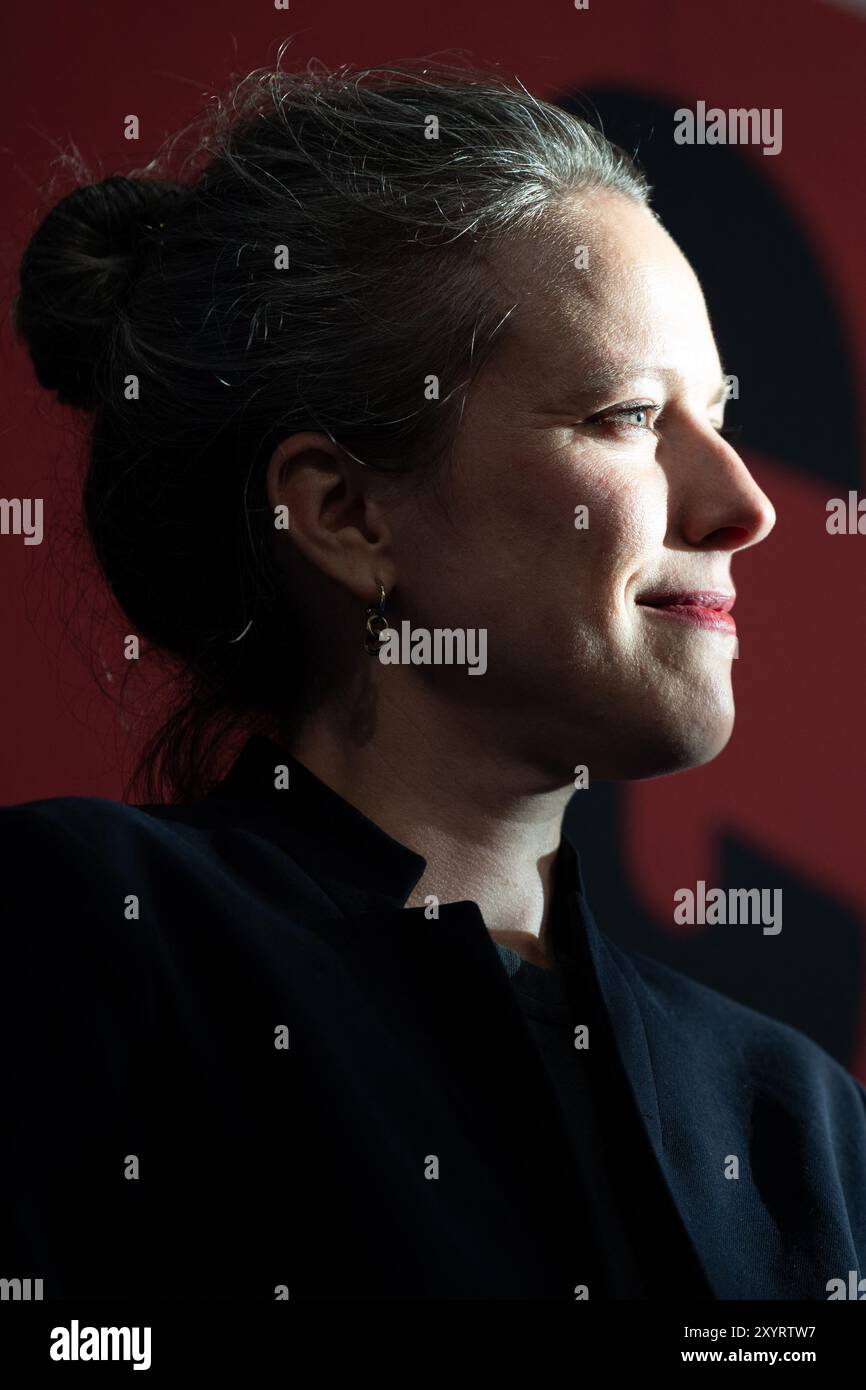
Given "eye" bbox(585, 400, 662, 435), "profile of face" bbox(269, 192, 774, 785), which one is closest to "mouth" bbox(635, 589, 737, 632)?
"profile of face" bbox(269, 192, 774, 785)

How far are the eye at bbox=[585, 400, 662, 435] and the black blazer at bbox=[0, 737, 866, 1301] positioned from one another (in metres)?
0.30

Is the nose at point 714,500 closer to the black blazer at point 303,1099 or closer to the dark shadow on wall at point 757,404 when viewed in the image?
the black blazer at point 303,1099

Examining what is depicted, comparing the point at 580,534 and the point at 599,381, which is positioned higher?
the point at 599,381

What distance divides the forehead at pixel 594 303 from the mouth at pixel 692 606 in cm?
15

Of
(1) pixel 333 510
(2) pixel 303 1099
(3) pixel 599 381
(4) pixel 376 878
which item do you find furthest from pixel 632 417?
(2) pixel 303 1099

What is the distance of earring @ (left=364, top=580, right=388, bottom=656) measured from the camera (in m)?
0.99

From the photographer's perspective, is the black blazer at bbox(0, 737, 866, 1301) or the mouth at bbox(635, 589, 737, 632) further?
the mouth at bbox(635, 589, 737, 632)

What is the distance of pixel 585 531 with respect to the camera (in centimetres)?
95

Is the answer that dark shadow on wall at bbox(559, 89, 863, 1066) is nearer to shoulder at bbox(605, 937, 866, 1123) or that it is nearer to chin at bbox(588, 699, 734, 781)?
shoulder at bbox(605, 937, 866, 1123)

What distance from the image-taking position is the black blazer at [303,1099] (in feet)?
2.60

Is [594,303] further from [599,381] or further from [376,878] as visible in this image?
[376,878]

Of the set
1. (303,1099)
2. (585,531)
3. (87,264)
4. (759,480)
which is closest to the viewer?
(303,1099)

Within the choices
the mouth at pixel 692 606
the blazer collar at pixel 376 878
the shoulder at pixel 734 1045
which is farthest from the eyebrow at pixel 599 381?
the shoulder at pixel 734 1045

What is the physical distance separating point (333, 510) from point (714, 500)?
254 millimetres
